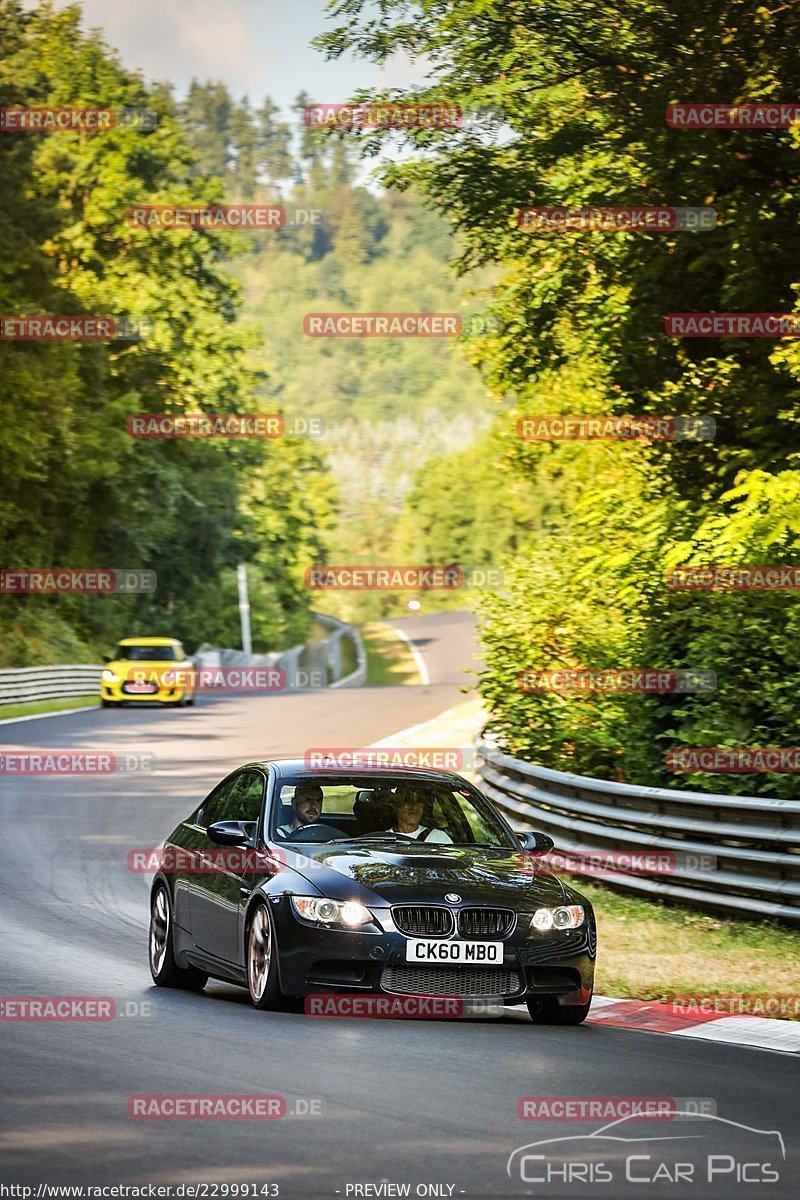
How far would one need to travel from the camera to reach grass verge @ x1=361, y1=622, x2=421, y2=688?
8350cm

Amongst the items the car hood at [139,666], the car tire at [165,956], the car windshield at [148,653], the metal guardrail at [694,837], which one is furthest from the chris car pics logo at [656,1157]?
the car windshield at [148,653]

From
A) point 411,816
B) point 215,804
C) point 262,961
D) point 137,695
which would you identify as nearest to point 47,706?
point 137,695

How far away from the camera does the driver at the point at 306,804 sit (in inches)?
425

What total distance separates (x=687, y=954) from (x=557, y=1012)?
2.68 meters

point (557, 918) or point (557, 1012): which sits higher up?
point (557, 918)

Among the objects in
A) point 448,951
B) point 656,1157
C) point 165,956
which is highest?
point 656,1157

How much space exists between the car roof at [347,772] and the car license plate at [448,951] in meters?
1.52

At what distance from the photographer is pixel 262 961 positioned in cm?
1002

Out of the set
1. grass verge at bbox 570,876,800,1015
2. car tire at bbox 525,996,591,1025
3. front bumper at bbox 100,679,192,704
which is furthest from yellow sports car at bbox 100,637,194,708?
car tire at bbox 525,996,591,1025

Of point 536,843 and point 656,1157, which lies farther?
point 536,843

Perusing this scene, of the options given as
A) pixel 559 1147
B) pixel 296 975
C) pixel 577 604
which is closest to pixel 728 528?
pixel 577 604

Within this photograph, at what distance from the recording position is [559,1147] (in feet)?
21.9

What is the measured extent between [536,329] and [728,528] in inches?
303

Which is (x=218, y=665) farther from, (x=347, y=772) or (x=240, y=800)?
(x=347, y=772)
